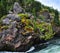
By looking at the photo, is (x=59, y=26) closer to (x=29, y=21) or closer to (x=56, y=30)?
(x=56, y=30)

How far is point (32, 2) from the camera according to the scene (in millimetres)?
87688

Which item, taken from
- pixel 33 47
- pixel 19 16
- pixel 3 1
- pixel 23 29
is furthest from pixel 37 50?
pixel 3 1

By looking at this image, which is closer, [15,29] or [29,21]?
[15,29]

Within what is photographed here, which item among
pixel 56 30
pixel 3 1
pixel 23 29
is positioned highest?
pixel 3 1

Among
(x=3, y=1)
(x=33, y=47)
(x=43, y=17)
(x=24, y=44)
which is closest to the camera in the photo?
(x=24, y=44)

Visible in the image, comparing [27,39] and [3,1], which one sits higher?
[3,1]

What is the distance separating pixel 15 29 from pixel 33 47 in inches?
255

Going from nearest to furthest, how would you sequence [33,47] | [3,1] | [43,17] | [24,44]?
[24,44] < [33,47] < [3,1] < [43,17]

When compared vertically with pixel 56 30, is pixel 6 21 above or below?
above

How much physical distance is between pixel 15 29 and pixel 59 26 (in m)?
39.0

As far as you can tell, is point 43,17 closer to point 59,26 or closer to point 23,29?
point 59,26

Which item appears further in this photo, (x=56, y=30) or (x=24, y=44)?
(x=56, y=30)

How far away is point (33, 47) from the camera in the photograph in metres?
55.0

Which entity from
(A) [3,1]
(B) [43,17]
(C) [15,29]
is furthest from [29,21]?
(B) [43,17]
